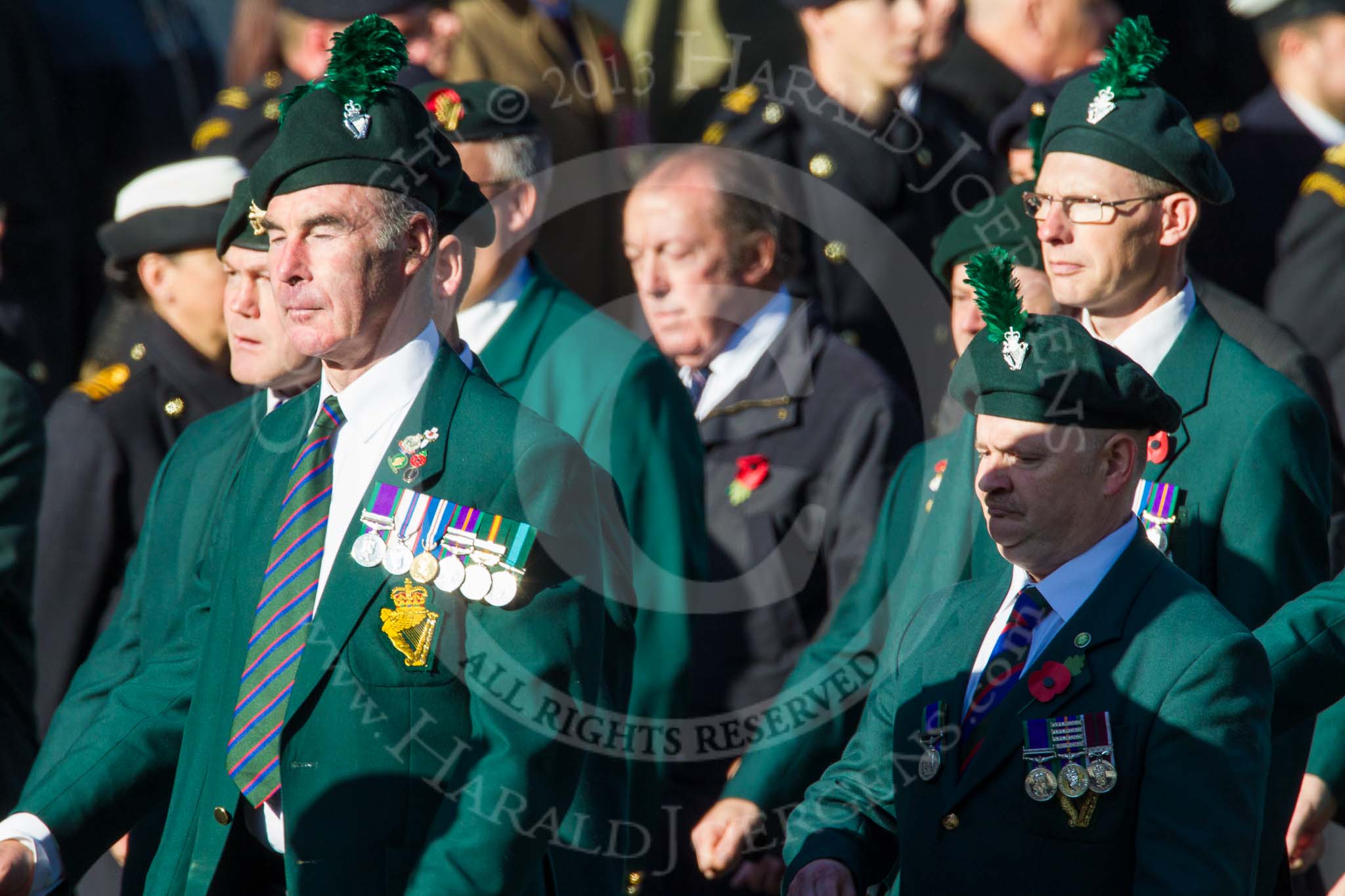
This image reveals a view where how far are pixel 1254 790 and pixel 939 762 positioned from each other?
53 centimetres

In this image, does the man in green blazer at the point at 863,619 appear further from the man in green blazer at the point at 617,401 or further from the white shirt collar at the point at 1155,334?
the white shirt collar at the point at 1155,334

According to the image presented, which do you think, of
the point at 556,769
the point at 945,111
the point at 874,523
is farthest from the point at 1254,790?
the point at 945,111

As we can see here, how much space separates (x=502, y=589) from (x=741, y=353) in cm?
225

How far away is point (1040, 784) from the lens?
3525mm

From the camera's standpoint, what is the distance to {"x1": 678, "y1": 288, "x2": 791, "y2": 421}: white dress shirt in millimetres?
A: 5703

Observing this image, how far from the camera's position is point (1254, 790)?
11.2 feet

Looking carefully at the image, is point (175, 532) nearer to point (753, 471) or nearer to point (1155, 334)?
point (753, 471)

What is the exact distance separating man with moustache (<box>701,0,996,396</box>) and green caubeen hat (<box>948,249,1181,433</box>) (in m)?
2.44

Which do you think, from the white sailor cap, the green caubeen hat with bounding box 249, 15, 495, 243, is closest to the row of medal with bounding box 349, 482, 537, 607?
the green caubeen hat with bounding box 249, 15, 495, 243

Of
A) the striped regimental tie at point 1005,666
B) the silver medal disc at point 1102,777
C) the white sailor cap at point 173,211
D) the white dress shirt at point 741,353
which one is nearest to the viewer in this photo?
the silver medal disc at point 1102,777

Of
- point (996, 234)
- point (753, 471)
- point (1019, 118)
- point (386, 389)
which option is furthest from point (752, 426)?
point (386, 389)

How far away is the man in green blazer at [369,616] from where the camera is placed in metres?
3.59

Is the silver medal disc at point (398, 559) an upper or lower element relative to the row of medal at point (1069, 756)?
upper

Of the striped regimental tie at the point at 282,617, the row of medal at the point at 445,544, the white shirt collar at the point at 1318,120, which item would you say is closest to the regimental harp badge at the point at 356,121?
the striped regimental tie at the point at 282,617
